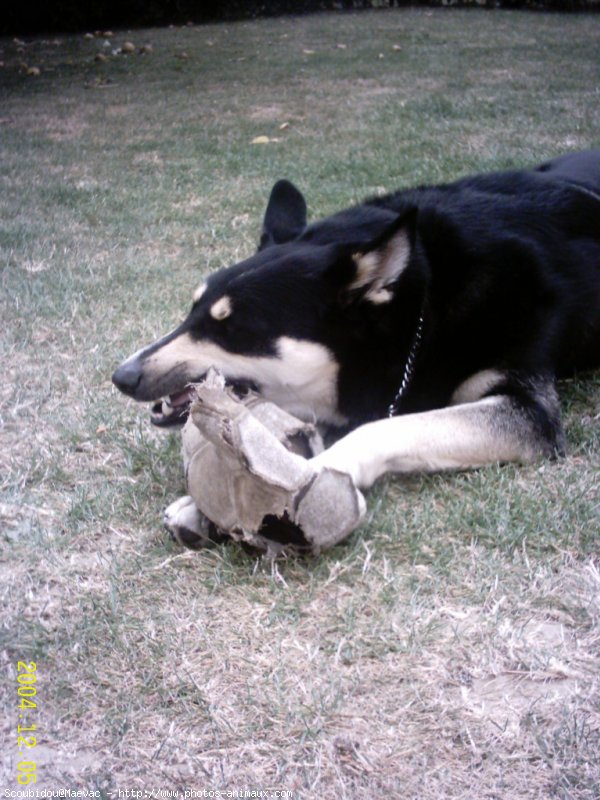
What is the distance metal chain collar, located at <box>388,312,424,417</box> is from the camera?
9.86 ft

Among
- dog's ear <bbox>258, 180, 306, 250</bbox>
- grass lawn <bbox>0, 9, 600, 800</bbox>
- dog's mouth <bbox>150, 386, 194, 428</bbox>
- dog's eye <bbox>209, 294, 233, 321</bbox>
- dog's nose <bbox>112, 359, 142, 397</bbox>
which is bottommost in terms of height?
grass lawn <bbox>0, 9, 600, 800</bbox>

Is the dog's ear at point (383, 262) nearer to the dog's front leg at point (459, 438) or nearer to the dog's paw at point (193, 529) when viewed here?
the dog's front leg at point (459, 438)

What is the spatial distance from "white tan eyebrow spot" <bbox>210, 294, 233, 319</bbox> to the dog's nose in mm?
328

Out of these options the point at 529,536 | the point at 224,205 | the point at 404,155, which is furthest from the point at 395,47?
the point at 529,536

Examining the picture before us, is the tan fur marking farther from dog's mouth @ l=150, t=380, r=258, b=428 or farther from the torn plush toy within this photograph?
the torn plush toy

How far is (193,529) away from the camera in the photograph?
254 centimetres

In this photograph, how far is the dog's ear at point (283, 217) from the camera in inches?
136

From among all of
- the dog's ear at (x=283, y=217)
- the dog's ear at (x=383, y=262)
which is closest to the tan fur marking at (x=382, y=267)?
the dog's ear at (x=383, y=262)

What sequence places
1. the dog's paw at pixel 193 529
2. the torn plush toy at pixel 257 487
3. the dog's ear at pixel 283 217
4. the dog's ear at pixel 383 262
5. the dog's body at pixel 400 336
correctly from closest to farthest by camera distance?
1. the torn plush toy at pixel 257 487
2. the dog's paw at pixel 193 529
3. the dog's ear at pixel 383 262
4. the dog's body at pixel 400 336
5. the dog's ear at pixel 283 217

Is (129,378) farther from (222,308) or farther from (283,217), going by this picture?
(283,217)

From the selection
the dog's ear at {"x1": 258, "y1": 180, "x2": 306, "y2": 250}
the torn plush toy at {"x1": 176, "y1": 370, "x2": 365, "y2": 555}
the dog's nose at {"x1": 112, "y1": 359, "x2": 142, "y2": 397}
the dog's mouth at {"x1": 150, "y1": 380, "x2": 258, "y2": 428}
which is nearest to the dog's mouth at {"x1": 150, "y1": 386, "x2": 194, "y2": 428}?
the dog's mouth at {"x1": 150, "y1": 380, "x2": 258, "y2": 428}

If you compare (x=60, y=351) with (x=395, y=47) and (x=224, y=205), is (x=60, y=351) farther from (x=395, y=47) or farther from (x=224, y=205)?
(x=395, y=47)

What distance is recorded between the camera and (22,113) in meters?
10.8

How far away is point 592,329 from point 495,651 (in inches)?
69.7
